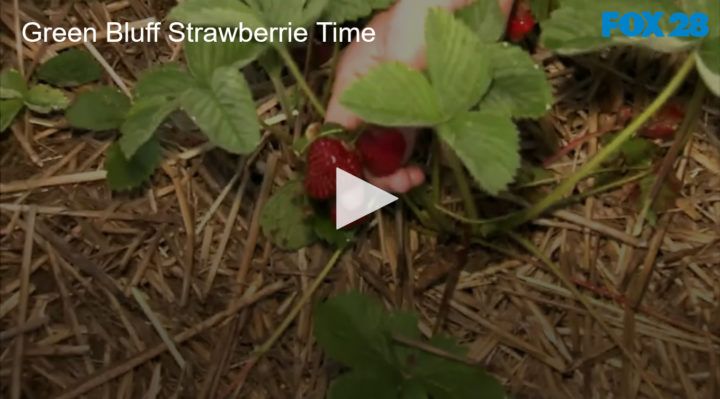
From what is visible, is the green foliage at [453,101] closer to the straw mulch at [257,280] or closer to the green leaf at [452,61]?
the green leaf at [452,61]

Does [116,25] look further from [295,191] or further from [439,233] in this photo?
[439,233]

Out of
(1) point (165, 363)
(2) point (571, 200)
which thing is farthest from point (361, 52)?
(1) point (165, 363)

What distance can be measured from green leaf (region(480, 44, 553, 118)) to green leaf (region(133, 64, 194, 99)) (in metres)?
0.32

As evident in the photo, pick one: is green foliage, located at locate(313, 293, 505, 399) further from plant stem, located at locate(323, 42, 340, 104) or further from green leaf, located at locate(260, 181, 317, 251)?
plant stem, located at locate(323, 42, 340, 104)

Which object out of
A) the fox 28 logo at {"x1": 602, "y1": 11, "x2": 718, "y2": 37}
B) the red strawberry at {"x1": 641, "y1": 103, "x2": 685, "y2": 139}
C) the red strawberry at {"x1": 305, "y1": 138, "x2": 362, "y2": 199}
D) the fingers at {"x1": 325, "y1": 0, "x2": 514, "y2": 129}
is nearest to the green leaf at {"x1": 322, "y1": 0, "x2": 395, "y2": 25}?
the fingers at {"x1": 325, "y1": 0, "x2": 514, "y2": 129}

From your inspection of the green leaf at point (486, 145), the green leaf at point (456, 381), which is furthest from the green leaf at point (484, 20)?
the green leaf at point (456, 381)

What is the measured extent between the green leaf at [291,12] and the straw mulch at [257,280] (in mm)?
152

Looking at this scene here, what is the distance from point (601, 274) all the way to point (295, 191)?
394mm

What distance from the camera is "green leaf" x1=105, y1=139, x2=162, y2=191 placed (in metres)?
1.08

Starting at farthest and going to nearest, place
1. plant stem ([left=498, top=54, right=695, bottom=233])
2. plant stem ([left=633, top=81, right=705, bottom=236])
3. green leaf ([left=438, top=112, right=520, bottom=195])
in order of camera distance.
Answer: plant stem ([left=633, top=81, right=705, bottom=236])
plant stem ([left=498, top=54, right=695, bottom=233])
green leaf ([left=438, top=112, right=520, bottom=195])

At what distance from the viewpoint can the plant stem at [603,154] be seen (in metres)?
0.96

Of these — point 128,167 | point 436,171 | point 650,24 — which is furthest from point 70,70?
point 650,24

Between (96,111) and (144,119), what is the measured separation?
0.16 metres

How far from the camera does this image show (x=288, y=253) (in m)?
1.11
